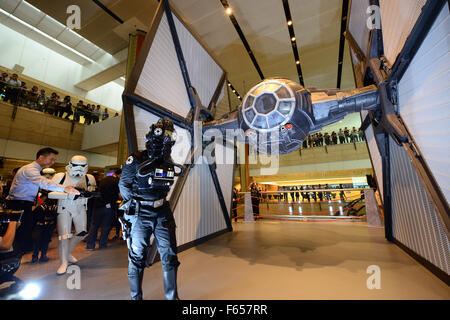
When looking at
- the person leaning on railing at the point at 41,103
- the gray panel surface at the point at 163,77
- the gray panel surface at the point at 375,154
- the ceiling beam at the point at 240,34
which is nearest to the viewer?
A: the gray panel surface at the point at 163,77

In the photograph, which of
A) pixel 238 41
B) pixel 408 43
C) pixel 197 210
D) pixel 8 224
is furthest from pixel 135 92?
pixel 238 41

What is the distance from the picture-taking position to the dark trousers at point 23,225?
2.97 metres

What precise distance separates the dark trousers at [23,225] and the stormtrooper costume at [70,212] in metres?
0.40

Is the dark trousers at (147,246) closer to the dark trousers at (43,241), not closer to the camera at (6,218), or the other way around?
the camera at (6,218)

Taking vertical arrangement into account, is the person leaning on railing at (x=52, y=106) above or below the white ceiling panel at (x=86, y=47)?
below

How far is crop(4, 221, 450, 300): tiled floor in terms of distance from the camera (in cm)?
239

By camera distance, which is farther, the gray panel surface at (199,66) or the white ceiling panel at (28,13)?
the white ceiling panel at (28,13)

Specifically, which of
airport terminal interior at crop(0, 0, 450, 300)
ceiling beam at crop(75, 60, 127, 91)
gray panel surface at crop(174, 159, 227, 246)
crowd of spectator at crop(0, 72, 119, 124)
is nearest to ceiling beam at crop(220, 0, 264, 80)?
airport terminal interior at crop(0, 0, 450, 300)

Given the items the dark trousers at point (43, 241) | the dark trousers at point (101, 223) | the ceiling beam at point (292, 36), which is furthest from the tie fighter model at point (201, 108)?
the ceiling beam at point (292, 36)

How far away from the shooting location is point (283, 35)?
10203 mm

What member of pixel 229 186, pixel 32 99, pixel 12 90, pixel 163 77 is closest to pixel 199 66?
pixel 163 77

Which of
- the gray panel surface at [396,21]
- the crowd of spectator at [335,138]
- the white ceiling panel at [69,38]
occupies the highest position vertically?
the white ceiling panel at [69,38]

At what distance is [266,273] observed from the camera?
302 centimetres

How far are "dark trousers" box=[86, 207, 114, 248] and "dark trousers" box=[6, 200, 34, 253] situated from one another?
48.6 inches
